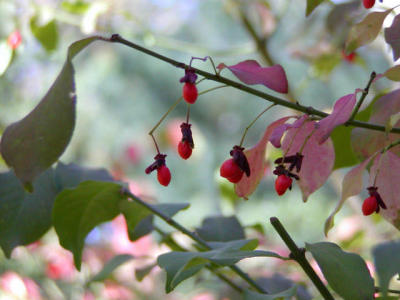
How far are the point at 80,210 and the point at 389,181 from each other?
30cm

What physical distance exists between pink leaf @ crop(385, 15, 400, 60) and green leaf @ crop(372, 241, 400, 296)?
0.51 feet

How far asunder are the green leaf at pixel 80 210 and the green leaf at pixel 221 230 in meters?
0.12

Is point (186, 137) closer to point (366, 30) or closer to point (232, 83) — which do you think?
point (232, 83)

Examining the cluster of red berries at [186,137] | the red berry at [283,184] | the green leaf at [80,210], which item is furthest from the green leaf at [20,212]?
the red berry at [283,184]

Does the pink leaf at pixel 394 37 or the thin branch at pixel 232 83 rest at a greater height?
the pink leaf at pixel 394 37

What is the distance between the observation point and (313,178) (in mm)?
495

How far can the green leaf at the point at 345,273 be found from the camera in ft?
1.25

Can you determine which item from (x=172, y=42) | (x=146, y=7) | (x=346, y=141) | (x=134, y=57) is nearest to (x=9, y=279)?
(x=172, y=42)

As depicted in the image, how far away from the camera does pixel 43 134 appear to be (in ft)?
1.19

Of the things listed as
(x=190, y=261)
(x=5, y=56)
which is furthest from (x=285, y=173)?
(x=5, y=56)

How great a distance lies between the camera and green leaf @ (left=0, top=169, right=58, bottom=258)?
1.76 feet

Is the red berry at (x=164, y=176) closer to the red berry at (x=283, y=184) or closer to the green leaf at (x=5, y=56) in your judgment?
the red berry at (x=283, y=184)

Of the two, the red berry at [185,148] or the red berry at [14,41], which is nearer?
the red berry at [185,148]

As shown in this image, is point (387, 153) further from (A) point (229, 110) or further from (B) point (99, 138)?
(A) point (229, 110)
